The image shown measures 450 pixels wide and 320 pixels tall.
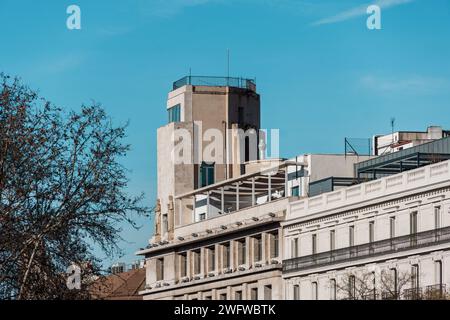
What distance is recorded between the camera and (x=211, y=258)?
376 ft

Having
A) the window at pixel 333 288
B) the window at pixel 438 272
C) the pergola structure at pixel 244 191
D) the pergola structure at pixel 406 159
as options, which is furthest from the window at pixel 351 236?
the pergola structure at pixel 244 191

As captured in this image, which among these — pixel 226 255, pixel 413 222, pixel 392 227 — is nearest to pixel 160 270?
pixel 226 255

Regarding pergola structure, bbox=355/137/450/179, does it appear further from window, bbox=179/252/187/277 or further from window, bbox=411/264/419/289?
window, bbox=179/252/187/277

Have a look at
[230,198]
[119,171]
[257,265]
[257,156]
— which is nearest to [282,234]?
[257,265]

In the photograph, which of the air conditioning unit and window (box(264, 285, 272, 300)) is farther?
the air conditioning unit

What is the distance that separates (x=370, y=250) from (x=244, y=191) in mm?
28131

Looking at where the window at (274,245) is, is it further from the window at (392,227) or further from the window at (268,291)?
the window at (392,227)

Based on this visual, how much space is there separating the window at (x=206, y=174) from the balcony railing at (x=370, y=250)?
26.1 metres

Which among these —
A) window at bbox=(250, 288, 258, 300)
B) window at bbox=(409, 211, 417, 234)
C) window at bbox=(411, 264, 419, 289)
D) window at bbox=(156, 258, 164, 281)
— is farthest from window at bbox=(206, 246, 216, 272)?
window at bbox=(411, 264, 419, 289)

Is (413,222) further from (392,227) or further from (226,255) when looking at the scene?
(226,255)

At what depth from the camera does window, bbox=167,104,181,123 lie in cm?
12825

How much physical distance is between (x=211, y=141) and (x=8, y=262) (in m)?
81.5

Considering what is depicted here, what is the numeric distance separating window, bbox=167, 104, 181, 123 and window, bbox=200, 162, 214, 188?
12.7ft
